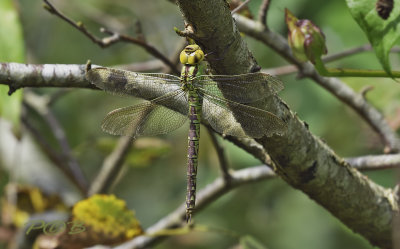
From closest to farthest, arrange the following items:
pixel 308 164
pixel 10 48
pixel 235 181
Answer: pixel 308 164, pixel 10 48, pixel 235 181

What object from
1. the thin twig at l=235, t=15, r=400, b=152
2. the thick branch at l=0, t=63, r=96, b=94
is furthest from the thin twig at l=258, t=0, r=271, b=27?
the thick branch at l=0, t=63, r=96, b=94

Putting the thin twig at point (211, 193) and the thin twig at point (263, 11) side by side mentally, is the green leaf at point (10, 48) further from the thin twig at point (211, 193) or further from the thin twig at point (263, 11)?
the thin twig at point (263, 11)

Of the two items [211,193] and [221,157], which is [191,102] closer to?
[221,157]

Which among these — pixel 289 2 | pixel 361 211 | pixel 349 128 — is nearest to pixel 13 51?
pixel 361 211

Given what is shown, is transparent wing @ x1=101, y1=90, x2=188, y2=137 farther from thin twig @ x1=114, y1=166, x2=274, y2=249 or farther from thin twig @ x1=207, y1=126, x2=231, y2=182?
thin twig @ x1=114, y1=166, x2=274, y2=249

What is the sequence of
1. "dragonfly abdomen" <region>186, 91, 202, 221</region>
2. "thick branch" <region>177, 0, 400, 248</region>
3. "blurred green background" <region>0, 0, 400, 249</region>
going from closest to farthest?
"thick branch" <region>177, 0, 400, 248</region> → "dragonfly abdomen" <region>186, 91, 202, 221</region> → "blurred green background" <region>0, 0, 400, 249</region>

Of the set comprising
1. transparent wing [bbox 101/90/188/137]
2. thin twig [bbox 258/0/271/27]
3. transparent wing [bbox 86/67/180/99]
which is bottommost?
transparent wing [bbox 101/90/188/137]

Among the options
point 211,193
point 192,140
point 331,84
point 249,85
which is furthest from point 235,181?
point 249,85

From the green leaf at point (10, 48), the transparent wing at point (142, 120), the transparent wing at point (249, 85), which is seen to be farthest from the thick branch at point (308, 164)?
the green leaf at point (10, 48)
